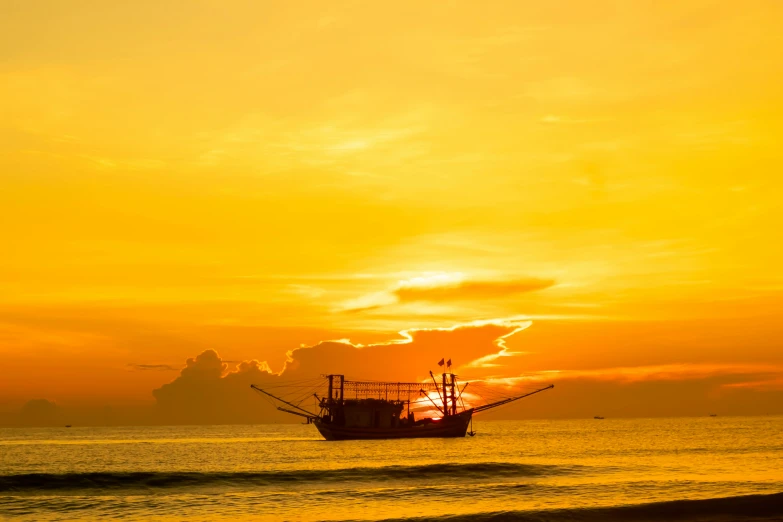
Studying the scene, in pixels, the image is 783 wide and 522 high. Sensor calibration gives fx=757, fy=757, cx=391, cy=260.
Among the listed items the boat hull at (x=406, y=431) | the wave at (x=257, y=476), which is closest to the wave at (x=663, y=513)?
the wave at (x=257, y=476)

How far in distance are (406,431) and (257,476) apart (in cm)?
6412

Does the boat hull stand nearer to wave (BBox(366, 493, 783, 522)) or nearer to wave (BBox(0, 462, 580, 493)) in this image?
wave (BBox(0, 462, 580, 493))

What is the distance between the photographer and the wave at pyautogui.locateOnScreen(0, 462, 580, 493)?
71.5 meters

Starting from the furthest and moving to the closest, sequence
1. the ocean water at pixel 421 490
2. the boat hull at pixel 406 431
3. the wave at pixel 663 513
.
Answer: the boat hull at pixel 406 431 < the ocean water at pixel 421 490 < the wave at pixel 663 513

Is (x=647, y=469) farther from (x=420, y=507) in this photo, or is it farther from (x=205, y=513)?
(x=205, y=513)

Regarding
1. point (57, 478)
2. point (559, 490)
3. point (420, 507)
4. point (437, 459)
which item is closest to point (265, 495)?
point (420, 507)

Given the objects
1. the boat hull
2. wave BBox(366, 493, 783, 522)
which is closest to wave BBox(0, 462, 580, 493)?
wave BBox(366, 493, 783, 522)

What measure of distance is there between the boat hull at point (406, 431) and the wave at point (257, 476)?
171ft

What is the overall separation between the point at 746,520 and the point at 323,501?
92.6 ft

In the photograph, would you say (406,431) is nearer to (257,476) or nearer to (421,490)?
(257,476)

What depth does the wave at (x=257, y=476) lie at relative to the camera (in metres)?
71.5

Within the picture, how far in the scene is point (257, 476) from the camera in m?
76.8

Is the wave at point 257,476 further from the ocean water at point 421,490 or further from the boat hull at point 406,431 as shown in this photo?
the boat hull at point 406,431

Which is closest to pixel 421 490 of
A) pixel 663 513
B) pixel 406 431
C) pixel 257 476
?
pixel 663 513
